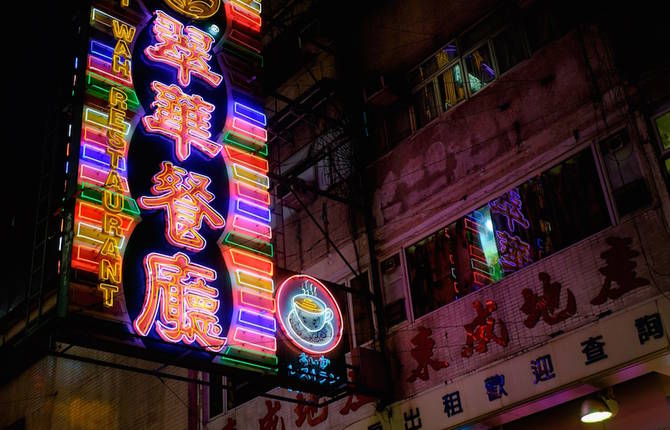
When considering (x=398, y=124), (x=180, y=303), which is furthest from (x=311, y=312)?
(x=398, y=124)

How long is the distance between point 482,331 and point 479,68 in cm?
480

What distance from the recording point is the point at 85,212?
10289mm

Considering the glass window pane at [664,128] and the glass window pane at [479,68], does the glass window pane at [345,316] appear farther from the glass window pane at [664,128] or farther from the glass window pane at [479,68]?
the glass window pane at [664,128]

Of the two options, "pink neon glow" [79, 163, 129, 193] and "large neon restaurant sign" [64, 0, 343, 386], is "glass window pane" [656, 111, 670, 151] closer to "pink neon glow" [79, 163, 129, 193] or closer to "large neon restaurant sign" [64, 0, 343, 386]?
"large neon restaurant sign" [64, 0, 343, 386]

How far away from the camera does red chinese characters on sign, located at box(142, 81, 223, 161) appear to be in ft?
38.4

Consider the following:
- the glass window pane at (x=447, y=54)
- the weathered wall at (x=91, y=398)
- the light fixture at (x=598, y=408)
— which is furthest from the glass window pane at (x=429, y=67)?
the weathered wall at (x=91, y=398)

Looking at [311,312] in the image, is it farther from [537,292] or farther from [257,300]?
[537,292]

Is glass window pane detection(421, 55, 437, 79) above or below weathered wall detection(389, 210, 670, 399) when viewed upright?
above

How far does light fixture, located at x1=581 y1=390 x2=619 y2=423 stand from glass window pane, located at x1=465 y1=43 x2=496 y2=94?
5.66 meters

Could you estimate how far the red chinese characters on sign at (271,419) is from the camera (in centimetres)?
1411

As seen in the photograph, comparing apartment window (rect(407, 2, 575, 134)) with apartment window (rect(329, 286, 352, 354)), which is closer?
apartment window (rect(407, 2, 575, 134))

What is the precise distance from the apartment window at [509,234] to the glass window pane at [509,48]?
239cm

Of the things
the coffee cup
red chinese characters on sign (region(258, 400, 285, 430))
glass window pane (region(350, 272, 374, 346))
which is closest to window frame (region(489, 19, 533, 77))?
glass window pane (region(350, 272, 374, 346))

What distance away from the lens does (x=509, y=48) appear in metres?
13.3
